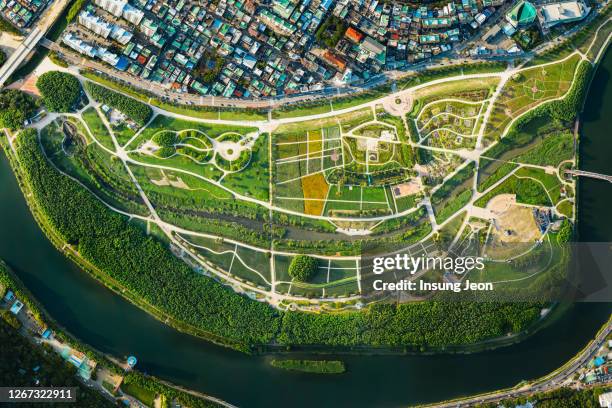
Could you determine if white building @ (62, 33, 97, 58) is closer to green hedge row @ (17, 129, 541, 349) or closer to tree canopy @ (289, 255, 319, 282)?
green hedge row @ (17, 129, 541, 349)

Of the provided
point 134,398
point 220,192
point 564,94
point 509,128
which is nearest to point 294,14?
point 220,192

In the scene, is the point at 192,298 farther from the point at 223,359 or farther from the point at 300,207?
the point at 300,207

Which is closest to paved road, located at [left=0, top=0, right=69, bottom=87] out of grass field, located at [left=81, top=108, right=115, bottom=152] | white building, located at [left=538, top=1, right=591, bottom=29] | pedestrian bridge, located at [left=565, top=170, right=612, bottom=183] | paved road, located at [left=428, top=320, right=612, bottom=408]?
grass field, located at [left=81, top=108, right=115, bottom=152]

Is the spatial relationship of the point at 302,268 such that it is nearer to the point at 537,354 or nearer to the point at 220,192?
the point at 220,192

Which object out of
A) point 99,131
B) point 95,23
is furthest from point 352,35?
point 99,131

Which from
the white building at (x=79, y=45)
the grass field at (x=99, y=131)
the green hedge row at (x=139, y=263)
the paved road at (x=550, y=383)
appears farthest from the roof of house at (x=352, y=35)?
the paved road at (x=550, y=383)

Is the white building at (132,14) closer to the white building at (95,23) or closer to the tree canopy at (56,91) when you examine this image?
the white building at (95,23)
